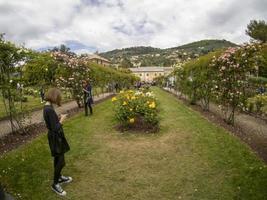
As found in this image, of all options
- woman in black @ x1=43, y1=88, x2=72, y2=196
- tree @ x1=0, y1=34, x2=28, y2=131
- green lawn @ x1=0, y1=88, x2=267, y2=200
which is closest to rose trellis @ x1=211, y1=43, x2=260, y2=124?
green lawn @ x1=0, y1=88, x2=267, y2=200

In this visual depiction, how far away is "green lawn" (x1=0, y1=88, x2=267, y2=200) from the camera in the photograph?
598 centimetres

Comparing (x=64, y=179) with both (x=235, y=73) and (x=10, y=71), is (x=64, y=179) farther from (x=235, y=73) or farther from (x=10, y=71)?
(x=235, y=73)

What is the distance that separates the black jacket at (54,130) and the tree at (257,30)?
5871cm

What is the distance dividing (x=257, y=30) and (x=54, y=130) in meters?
62.7

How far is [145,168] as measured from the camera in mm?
7391

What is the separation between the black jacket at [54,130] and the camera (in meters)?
5.80

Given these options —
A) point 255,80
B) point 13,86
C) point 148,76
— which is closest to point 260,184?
point 13,86

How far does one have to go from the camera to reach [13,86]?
36.5ft

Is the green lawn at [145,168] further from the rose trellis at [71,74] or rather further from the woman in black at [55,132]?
the rose trellis at [71,74]

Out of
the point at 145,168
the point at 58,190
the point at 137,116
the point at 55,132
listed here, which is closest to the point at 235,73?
the point at 137,116

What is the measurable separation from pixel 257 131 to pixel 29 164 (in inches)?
289

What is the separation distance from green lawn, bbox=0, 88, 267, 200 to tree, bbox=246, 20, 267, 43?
54628 mm

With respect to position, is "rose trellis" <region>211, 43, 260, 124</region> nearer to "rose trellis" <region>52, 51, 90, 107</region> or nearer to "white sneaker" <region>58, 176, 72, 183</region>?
"white sneaker" <region>58, 176, 72, 183</region>

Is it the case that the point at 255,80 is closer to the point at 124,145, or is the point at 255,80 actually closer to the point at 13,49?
the point at 124,145
